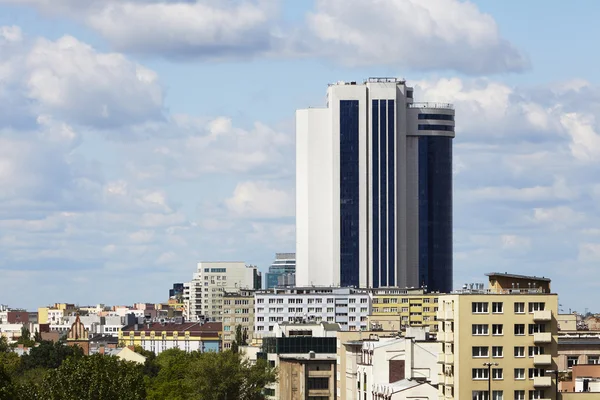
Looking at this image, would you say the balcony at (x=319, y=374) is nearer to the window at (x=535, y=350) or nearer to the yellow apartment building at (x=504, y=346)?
the yellow apartment building at (x=504, y=346)

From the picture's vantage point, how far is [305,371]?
19125 cm

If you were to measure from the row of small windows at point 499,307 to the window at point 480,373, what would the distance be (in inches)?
163

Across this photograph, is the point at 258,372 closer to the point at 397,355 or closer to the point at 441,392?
the point at 397,355

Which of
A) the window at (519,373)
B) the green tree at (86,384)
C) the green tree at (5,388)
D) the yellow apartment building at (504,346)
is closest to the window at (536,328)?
the yellow apartment building at (504,346)

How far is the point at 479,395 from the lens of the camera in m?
124

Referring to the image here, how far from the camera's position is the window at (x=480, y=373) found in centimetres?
12369

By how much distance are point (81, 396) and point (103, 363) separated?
13.9m

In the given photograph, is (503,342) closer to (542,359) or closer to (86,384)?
(542,359)

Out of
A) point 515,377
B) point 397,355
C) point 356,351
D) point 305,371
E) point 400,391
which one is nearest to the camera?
point 515,377

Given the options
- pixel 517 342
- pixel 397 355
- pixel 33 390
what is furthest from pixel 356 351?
pixel 517 342

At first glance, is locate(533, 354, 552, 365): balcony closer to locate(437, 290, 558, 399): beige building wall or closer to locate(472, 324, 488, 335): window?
locate(437, 290, 558, 399): beige building wall

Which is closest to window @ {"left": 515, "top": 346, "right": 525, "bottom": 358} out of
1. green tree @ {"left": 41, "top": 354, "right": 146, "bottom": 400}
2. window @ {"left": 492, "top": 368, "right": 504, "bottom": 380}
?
window @ {"left": 492, "top": 368, "right": 504, "bottom": 380}

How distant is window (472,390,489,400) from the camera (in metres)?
123

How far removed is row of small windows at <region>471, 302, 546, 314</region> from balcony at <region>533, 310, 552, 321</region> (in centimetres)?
49
